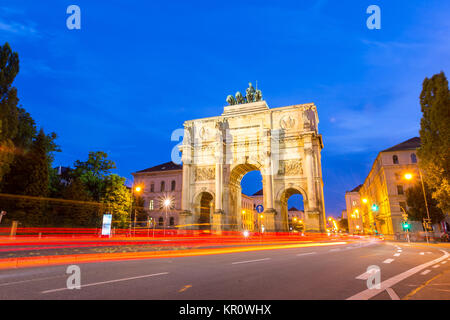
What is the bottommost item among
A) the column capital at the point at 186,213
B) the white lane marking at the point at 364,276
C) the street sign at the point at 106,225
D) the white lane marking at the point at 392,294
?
the white lane marking at the point at 364,276

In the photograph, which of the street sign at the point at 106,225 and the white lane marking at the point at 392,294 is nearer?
the white lane marking at the point at 392,294

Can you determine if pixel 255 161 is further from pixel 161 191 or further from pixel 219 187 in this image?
pixel 161 191

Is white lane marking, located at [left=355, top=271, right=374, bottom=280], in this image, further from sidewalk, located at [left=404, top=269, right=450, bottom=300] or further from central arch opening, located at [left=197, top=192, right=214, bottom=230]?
central arch opening, located at [left=197, top=192, right=214, bottom=230]

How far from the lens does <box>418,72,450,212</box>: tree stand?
666 inches

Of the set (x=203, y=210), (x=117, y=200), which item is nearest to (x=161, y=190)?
(x=117, y=200)

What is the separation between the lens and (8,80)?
3058cm

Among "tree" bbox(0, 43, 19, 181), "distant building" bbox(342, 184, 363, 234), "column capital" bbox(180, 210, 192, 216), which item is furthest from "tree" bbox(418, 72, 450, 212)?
"distant building" bbox(342, 184, 363, 234)

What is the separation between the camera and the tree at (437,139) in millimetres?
16906

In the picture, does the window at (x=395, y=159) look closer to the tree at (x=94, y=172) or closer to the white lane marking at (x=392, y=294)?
the tree at (x=94, y=172)

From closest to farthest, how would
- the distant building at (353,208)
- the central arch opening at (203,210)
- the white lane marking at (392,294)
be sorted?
the white lane marking at (392,294) → the central arch opening at (203,210) → the distant building at (353,208)

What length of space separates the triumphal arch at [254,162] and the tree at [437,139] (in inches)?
669

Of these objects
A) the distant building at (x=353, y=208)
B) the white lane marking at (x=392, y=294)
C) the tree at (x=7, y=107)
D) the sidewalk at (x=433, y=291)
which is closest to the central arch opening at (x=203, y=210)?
the tree at (x=7, y=107)

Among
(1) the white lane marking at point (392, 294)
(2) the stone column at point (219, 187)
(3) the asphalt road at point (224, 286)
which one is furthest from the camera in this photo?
(2) the stone column at point (219, 187)
